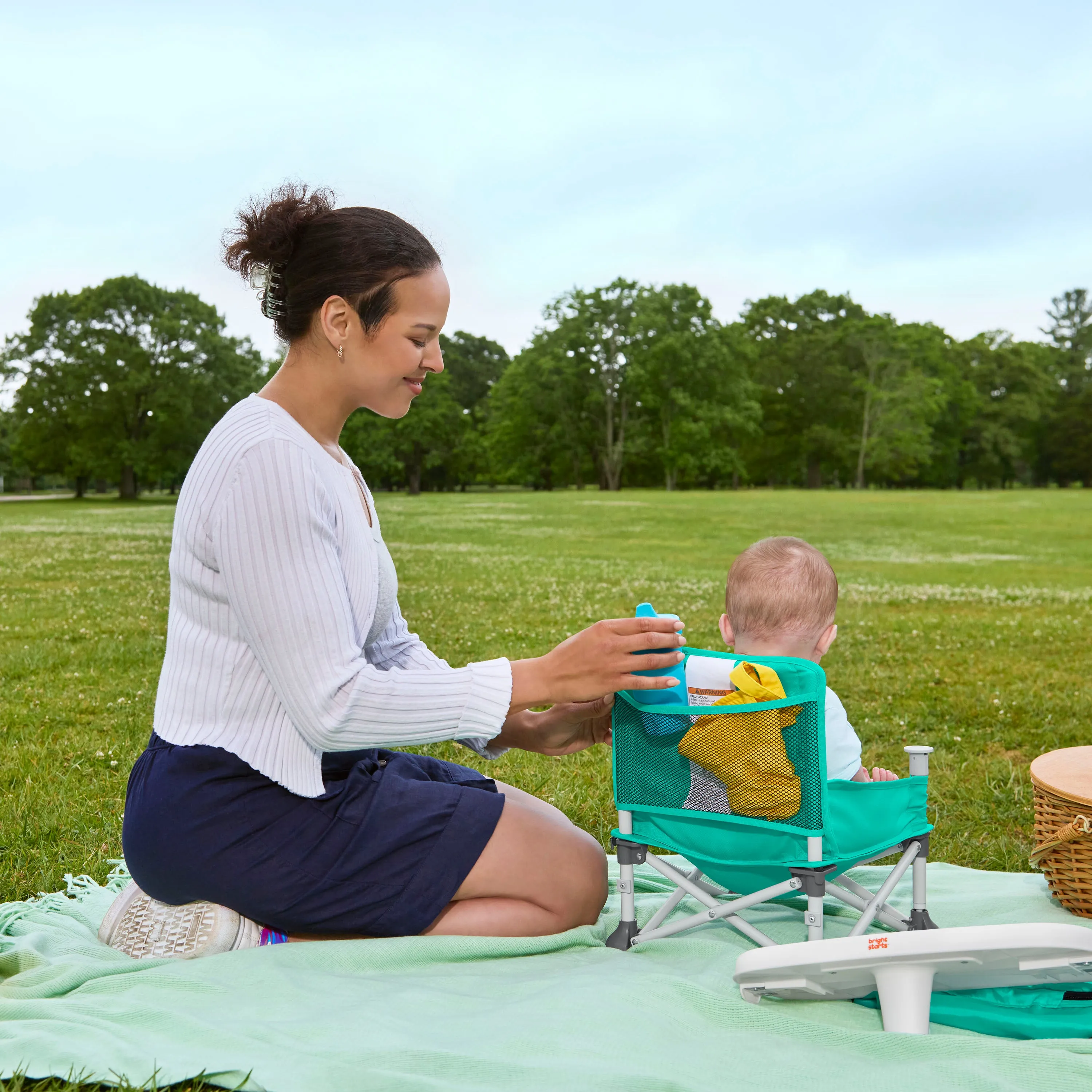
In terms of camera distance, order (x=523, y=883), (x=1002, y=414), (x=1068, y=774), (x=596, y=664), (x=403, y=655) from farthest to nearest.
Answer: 1. (x=1002, y=414)
2. (x=1068, y=774)
3. (x=403, y=655)
4. (x=523, y=883)
5. (x=596, y=664)

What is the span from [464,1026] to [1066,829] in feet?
6.56

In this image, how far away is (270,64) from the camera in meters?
6.71

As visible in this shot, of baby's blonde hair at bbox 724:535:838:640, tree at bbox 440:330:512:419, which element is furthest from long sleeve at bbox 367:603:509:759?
tree at bbox 440:330:512:419

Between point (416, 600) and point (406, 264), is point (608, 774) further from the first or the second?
point (416, 600)

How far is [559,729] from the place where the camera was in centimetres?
314

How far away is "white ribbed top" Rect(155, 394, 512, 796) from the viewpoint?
7.84 feet

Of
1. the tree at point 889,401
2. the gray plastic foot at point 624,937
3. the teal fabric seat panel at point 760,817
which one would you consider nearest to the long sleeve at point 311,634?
the teal fabric seat panel at point 760,817

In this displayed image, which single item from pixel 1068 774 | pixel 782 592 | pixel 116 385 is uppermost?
pixel 116 385

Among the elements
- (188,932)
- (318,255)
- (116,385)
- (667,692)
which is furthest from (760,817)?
(116,385)

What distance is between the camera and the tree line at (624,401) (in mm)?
53875

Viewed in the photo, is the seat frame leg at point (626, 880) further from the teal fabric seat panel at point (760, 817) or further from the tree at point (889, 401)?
the tree at point (889, 401)

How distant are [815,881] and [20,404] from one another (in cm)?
5908

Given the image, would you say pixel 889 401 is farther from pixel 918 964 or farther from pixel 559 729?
pixel 918 964

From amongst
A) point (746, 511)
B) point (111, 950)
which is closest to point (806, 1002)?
point (111, 950)
